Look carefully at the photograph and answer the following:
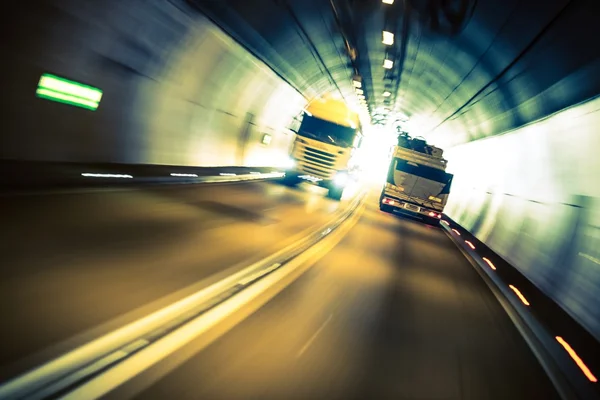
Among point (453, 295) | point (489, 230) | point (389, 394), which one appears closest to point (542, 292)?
point (453, 295)

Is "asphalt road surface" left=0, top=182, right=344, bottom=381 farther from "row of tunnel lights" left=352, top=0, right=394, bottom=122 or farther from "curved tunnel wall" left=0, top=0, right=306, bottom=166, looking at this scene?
"row of tunnel lights" left=352, top=0, right=394, bottom=122

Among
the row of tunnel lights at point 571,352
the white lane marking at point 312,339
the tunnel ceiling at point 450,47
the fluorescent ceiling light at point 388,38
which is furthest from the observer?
the fluorescent ceiling light at point 388,38

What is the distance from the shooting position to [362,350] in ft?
19.5

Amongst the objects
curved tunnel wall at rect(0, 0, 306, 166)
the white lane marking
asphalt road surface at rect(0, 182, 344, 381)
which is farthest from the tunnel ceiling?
the white lane marking

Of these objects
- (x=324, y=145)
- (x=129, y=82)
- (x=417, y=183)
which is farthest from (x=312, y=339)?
(x=417, y=183)

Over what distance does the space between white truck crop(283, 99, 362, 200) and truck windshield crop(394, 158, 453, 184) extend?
3104 mm

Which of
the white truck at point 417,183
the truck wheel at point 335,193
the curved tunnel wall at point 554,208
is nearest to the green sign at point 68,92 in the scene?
the curved tunnel wall at point 554,208

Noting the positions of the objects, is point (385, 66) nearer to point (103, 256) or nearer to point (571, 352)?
point (571, 352)

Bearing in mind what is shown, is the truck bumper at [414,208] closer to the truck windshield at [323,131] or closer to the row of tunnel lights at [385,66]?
the truck windshield at [323,131]

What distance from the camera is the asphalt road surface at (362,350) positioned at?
4477mm

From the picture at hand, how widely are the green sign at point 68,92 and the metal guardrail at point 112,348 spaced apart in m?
6.66

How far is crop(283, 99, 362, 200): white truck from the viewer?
2406 centimetres

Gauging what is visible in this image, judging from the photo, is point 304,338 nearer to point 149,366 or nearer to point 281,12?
point 149,366

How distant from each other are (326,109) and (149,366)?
2103 cm
